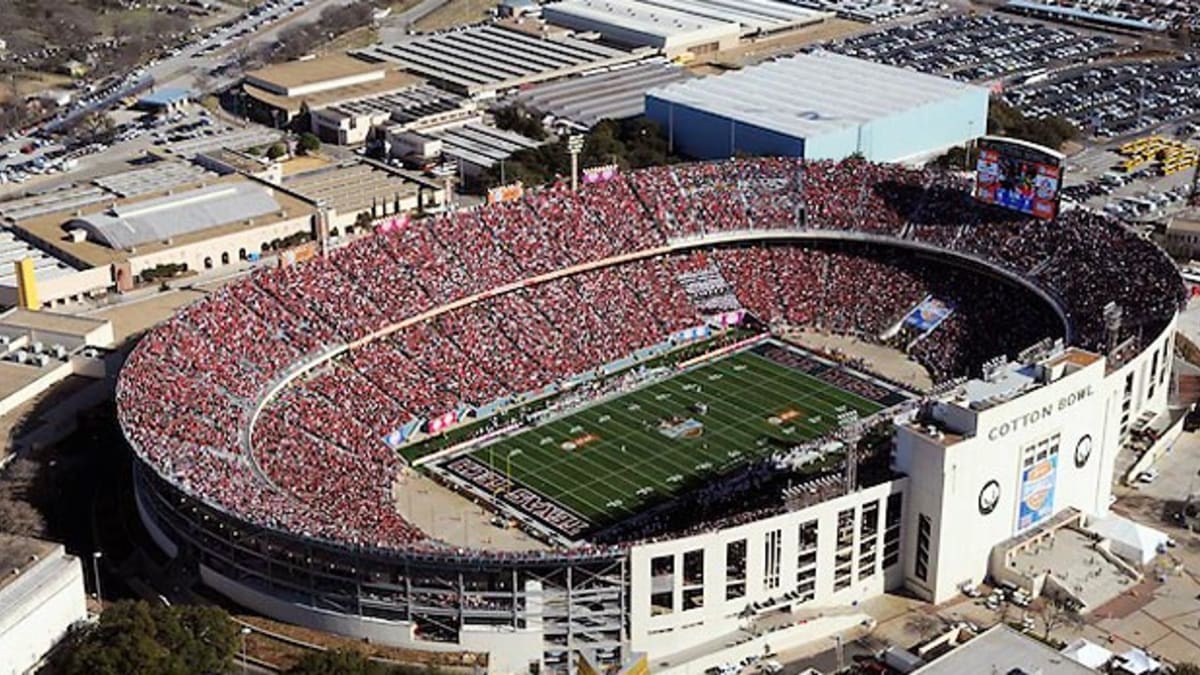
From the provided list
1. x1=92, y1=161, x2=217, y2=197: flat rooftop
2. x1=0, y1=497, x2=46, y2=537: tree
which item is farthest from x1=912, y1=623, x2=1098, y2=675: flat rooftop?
x1=92, y1=161, x2=217, y2=197: flat rooftop

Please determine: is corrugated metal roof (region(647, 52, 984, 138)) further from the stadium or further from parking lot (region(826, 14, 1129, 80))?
parking lot (region(826, 14, 1129, 80))

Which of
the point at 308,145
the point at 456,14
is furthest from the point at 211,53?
the point at 308,145

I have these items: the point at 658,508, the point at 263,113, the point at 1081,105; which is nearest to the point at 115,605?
the point at 658,508

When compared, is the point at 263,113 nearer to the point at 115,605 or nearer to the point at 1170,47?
the point at 115,605

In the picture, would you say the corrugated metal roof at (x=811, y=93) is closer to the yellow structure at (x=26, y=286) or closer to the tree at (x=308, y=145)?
the tree at (x=308, y=145)

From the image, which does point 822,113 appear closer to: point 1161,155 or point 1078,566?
point 1161,155
